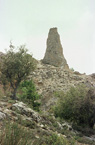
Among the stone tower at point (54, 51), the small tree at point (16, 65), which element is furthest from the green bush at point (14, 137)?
the stone tower at point (54, 51)

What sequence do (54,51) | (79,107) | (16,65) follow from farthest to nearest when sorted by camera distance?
(54,51) → (16,65) → (79,107)

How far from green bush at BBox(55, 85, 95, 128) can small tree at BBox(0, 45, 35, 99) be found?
25.7ft

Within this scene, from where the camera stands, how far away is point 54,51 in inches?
2120

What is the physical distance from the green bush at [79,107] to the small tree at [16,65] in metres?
7.85

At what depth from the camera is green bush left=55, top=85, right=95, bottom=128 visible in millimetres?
17362

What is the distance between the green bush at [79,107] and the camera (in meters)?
17.4

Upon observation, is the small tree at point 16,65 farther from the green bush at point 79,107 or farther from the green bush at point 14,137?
the green bush at point 14,137

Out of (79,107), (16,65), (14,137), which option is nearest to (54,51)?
(16,65)

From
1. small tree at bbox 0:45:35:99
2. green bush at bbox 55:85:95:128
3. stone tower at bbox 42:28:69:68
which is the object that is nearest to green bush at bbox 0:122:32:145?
green bush at bbox 55:85:95:128

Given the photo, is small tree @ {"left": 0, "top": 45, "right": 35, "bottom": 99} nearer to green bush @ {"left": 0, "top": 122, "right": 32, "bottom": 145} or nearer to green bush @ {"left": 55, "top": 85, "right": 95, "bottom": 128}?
green bush @ {"left": 55, "top": 85, "right": 95, "bottom": 128}

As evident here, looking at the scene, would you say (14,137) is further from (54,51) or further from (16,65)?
(54,51)

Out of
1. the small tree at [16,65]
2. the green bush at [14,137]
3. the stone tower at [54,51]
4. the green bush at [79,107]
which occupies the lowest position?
the green bush at [79,107]

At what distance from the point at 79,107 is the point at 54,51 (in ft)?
124

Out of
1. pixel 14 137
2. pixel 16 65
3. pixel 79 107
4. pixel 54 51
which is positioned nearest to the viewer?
pixel 14 137
